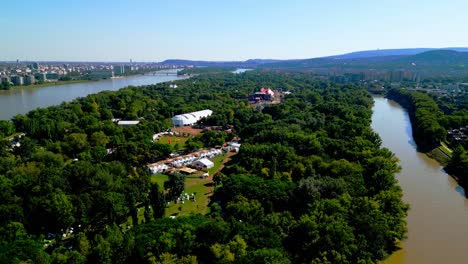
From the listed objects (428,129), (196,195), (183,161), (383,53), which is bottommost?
(196,195)

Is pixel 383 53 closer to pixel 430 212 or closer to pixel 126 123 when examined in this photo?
pixel 126 123

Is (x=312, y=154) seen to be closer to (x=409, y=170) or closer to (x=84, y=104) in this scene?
(x=409, y=170)

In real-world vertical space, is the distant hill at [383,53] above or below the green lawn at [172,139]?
above

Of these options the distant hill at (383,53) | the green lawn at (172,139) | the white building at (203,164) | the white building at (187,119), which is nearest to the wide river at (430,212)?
the white building at (203,164)

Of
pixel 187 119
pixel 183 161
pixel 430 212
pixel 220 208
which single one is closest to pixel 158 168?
pixel 183 161

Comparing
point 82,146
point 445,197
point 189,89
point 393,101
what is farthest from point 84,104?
point 393,101

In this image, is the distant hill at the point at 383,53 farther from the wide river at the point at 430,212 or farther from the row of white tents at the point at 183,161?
the row of white tents at the point at 183,161

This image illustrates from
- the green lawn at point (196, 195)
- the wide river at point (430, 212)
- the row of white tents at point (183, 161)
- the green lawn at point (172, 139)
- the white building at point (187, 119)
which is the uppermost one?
the white building at point (187, 119)

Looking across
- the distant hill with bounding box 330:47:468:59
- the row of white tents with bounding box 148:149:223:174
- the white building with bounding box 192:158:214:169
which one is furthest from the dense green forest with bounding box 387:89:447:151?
the distant hill with bounding box 330:47:468:59
